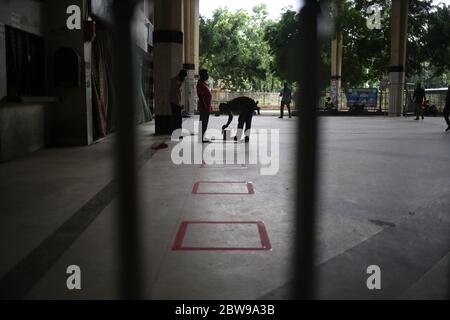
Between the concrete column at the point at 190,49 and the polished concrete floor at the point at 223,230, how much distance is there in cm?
1643

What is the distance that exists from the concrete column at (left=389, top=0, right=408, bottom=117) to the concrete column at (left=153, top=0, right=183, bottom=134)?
14.4 m

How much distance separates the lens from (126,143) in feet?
4.59

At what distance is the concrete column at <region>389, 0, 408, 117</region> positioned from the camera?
24.1 m

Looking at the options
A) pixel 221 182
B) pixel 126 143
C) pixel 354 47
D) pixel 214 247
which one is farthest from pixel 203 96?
pixel 354 47

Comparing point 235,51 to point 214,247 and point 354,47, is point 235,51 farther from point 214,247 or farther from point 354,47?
point 214,247

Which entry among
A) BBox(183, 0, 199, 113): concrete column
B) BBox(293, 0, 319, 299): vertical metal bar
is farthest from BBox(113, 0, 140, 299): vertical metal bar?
BBox(183, 0, 199, 113): concrete column

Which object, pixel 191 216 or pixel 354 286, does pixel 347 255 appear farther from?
pixel 191 216

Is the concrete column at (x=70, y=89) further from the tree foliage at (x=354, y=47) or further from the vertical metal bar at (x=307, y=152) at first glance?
the vertical metal bar at (x=307, y=152)

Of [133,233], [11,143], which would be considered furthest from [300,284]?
[11,143]

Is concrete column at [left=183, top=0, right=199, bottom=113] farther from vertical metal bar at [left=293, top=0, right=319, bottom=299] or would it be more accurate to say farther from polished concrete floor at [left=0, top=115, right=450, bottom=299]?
vertical metal bar at [left=293, top=0, right=319, bottom=299]

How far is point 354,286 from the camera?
2.99 meters

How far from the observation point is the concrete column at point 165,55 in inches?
519

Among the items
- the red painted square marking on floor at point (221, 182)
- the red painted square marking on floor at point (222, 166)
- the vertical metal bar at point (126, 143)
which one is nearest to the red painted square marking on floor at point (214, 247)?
the red painted square marking on floor at point (221, 182)
